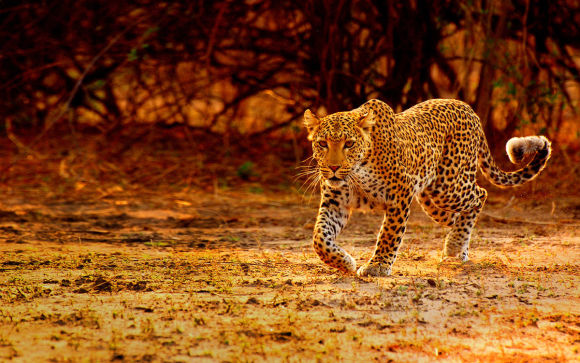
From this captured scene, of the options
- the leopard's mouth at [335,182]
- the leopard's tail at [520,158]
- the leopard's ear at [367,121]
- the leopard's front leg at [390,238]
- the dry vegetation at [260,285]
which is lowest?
the dry vegetation at [260,285]

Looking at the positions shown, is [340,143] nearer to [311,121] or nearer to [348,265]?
[311,121]

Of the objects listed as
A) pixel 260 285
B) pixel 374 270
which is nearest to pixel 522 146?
pixel 374 270

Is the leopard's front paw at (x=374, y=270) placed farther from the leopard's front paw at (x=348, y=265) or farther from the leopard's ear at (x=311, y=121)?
the leopard's ear at (x=311, y=121)

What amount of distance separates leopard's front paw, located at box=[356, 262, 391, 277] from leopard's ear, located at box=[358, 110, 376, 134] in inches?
31.6

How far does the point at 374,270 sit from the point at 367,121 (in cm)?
89

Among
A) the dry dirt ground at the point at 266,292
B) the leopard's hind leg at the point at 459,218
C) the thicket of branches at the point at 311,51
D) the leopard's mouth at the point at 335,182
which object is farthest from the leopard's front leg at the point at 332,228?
the thicket of branches at the point at 311,51

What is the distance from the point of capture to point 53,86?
36.2ft

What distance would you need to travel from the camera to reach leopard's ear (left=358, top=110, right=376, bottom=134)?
4.98 metres

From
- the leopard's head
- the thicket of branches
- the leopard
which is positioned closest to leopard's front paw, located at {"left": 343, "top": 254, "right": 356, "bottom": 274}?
the leopard

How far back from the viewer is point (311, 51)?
29.6 ft

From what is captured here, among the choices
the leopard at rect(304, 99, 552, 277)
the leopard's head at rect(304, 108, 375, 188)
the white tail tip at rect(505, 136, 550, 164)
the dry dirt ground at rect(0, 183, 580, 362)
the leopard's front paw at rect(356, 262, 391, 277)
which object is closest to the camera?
the dry dirt ground at rect(0, 183, 580, 362)

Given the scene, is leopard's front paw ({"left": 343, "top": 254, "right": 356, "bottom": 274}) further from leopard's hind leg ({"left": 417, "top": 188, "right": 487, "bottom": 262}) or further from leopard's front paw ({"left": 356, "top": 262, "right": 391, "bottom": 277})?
leopard's hind leg ({"left": 417, "top": 188, "right": 487, "bottom": 262})

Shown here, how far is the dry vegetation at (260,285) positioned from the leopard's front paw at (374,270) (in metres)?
0.08

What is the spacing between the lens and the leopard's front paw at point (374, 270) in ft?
16.6
